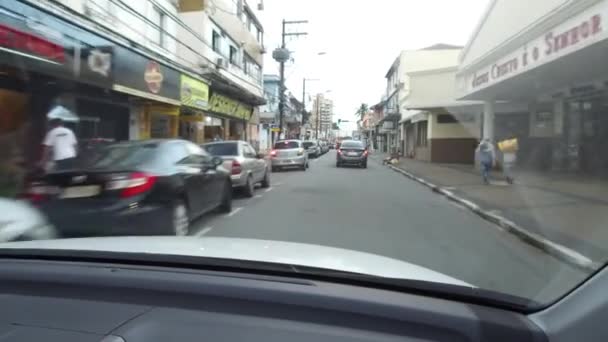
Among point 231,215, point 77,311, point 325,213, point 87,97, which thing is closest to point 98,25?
point 87,97

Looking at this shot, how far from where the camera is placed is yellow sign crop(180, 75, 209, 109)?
18.6 m

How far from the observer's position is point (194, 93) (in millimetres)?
19828

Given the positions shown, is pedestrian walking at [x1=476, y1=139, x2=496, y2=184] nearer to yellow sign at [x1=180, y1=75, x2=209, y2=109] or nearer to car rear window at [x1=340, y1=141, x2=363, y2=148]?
yellow sign at [x1=180, y1=75, x2=209, y2=109]

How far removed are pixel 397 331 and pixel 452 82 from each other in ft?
101

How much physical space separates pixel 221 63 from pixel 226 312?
2365 centimetres

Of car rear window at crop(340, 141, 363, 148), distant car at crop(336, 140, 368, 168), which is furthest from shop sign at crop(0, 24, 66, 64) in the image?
car rear window at crop(340, 141, 363, 148)

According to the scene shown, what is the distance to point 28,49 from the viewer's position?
948 centimetres

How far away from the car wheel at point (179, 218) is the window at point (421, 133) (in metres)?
29.2

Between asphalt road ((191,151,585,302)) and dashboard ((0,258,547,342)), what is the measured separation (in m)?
2.32

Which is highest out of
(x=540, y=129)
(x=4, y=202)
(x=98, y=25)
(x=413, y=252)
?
(x=98, y=25)

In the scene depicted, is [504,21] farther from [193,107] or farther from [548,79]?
[193,107]

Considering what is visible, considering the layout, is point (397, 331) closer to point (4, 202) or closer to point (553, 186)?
point (4, 202)

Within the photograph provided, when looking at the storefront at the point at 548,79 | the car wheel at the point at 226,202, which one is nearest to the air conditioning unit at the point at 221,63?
the storefront at the point at 548,79

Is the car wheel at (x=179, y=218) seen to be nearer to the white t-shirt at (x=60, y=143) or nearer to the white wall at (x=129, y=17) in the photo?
the white t-shirt at (x=60, y=143)
